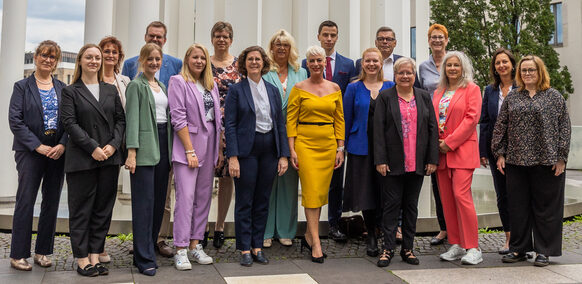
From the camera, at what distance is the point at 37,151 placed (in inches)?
191

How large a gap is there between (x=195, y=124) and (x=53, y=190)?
5.05 ft

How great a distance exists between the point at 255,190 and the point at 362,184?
1.22 meters

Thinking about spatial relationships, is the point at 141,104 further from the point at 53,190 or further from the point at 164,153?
the point at 53,190

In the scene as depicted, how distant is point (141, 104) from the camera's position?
4891 mm

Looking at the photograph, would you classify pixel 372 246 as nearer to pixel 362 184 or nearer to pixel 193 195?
pixel 362 184

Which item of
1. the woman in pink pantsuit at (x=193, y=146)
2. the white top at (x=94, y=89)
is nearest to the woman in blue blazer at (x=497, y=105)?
the woman in pink pantsuit at (x=193, y=146)

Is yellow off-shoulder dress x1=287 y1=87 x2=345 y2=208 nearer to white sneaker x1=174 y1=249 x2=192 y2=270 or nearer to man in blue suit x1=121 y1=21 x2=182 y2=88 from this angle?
white sneaker x1=174 y1=249 x2=192 y2=270

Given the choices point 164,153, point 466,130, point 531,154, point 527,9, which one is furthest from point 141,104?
point 527,9

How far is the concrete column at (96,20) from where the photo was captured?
8953mm

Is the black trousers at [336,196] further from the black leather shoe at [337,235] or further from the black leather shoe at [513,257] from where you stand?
the black leather shoe at [513,257]

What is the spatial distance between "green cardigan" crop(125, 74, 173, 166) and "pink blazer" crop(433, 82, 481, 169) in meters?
3.03

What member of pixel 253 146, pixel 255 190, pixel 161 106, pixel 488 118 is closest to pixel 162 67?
pixel 161 106

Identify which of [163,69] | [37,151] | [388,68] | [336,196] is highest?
[388,68]

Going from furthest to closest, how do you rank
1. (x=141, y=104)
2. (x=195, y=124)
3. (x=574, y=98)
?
1. (x=574, y=98)
2. (x=195, y=124)
3. (x=141, y=104)
